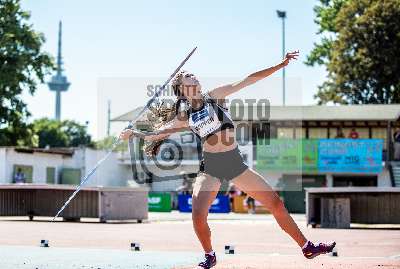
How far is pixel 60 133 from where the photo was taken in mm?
100375

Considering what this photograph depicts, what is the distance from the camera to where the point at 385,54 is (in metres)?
54.7

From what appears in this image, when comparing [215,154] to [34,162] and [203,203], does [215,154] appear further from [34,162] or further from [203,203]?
[34,162]

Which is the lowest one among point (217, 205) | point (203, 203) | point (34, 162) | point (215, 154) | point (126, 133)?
point (217, 205)

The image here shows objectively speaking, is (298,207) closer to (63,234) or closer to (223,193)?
(223,193)

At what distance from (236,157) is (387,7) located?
4917cm

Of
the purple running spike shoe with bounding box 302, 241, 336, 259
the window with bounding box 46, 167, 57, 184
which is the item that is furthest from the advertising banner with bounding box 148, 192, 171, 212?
the purple running spike shoe with bounding box 302, 241, 336, 259

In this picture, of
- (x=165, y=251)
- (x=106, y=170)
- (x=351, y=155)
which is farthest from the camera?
(x=106, y=170)

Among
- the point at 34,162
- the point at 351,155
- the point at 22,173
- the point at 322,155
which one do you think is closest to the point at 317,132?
the point at 322,155

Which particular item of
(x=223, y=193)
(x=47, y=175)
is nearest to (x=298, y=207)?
(x=223, y=193)

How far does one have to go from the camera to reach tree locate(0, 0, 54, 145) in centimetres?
4866

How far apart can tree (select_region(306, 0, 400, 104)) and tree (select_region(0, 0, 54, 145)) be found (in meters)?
20.9

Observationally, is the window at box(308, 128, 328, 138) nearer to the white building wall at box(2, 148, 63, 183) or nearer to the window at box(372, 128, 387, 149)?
the window at box(372, 128, 387, 149)

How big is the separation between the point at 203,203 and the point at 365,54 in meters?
48.9

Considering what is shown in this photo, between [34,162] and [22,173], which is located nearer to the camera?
[22,173]
